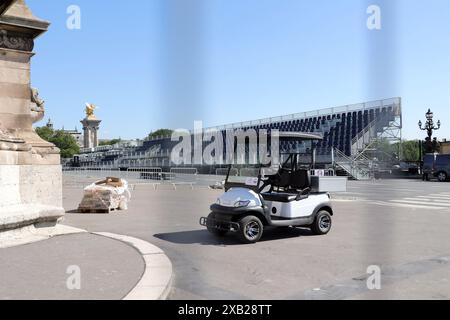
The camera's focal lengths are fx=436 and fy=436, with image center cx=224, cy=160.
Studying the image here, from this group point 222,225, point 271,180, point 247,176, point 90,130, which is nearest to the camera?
point 222,225

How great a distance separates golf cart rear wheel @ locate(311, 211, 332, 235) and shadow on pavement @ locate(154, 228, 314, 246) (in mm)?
182

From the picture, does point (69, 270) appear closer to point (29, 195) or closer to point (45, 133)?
point (29, 195)

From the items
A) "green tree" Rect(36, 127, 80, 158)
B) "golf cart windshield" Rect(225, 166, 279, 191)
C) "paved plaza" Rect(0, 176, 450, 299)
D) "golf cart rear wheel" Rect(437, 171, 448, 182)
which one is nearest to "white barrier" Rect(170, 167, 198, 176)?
"golf cart rear wheel" Rect(437, 171, 448, 182)

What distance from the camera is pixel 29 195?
909 cm

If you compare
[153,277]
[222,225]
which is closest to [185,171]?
[222,225]

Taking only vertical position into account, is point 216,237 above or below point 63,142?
below

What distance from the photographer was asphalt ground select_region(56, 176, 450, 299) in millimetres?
5113

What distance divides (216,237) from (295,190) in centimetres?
188

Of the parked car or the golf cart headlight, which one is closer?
the golf cart headlight

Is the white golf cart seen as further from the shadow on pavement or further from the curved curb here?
the curved curb

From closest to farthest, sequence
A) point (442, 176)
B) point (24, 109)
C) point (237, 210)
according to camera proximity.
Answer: point (237, 210) → point (24, 109) → point (442, 176)

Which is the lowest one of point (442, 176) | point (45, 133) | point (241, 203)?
point (442, 176)

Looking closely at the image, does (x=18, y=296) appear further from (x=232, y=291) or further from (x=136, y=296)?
(x=232, y=291)

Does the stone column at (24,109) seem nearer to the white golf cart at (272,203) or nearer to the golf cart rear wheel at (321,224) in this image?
the white golf cart at (272,203)
